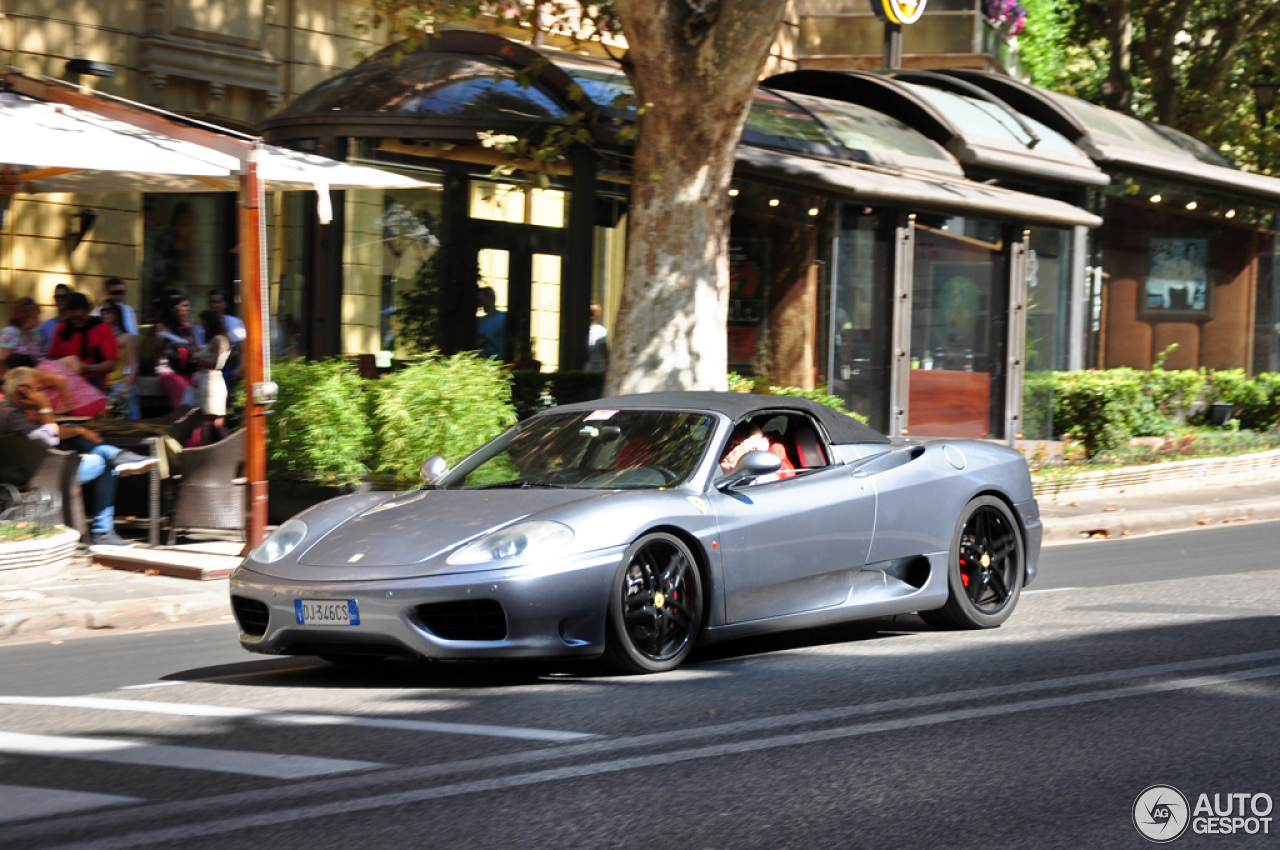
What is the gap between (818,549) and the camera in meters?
7.35

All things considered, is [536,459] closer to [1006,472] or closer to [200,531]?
[1006,472]

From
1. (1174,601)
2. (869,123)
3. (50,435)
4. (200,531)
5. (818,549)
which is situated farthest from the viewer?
(869,123)

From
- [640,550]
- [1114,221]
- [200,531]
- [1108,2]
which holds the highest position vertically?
[1108,2]

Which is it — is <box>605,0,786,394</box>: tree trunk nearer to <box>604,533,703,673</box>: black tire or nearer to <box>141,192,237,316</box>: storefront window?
<box>604,533,703,673</box>: black tire

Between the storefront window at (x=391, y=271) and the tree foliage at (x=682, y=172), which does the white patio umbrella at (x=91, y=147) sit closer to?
the tree foliage at (x=682, y=172)

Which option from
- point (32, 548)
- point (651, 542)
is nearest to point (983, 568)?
point (651, 542)

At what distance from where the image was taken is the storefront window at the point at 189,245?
19.2 m

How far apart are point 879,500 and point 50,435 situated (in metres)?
6.10

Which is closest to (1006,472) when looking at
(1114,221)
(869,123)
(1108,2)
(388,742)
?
(388,742)

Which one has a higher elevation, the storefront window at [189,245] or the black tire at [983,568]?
the storefront window at [189,245]

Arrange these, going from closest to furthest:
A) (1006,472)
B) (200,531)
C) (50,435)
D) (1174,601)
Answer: (1006,472) → (1174,601) → (50,435) → (200,531)

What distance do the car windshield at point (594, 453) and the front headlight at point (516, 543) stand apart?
651 mm

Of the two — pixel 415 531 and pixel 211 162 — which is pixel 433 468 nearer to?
pixel 415 531

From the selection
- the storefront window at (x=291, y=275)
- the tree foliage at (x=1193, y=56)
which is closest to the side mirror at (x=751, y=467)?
the storefront window at (x=291, y=275)
